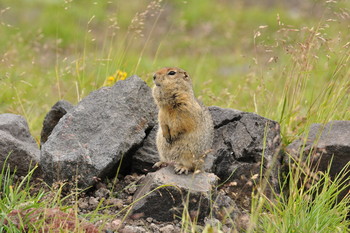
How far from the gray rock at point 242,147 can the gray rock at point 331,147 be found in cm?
22

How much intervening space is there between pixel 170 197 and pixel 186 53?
825 centimetres

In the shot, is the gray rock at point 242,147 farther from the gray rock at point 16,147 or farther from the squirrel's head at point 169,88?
the gray rock at point 16,147

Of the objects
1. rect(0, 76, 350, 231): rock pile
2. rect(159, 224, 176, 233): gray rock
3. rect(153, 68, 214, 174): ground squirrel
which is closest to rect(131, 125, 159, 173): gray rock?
Result: rect(0, 76, 350, 231): rock pile

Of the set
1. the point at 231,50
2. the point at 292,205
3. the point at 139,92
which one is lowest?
the point at 231,50

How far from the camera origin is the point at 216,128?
21.1 feet

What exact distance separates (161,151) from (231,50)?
847 centimetres

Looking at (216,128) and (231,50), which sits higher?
(216,128)

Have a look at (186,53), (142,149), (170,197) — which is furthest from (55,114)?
(186,53)

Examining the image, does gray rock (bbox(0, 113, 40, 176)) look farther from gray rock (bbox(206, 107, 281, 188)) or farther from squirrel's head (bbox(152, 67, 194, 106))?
gray rock (bbox(206, 107, 281, 188))

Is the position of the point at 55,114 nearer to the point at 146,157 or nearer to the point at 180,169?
the point at 146,157

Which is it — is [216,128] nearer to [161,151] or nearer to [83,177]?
[161,151]

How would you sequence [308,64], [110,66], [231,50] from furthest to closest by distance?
1. [231,50]
2. [110,66]
3. [308,64]

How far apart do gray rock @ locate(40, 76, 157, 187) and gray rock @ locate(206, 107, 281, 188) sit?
695mm

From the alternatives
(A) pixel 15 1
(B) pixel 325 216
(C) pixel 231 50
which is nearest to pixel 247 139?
(B) pixel 325 216
